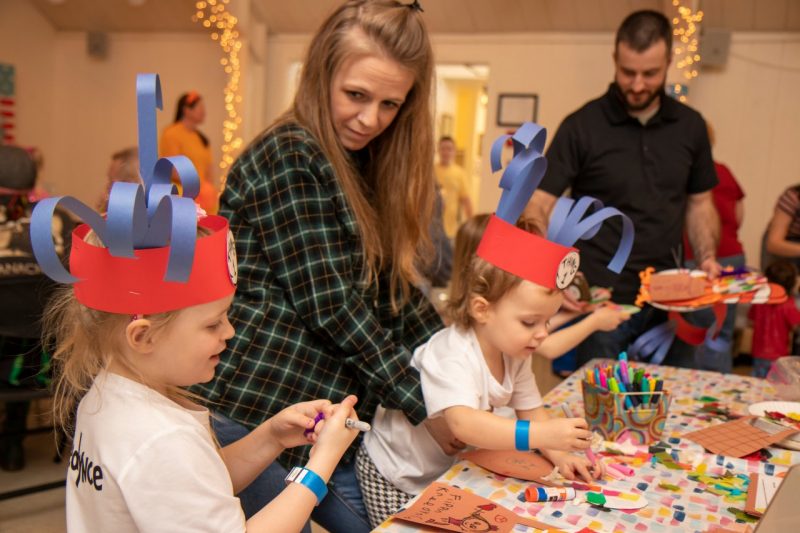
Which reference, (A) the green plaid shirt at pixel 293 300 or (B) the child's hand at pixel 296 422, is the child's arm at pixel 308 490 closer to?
(B) the child's hand at pixel 296 422

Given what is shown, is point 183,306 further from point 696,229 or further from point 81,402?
point 696,229

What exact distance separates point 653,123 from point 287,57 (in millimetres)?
5460

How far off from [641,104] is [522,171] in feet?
4.47

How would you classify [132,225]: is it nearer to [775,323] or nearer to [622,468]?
[622,468]

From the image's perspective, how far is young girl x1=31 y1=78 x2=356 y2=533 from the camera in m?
0.88

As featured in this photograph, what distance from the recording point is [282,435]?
120cm

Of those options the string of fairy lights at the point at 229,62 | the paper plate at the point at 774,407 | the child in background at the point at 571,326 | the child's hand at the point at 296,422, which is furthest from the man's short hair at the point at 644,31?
the string of fairy lights at the point at 229,62

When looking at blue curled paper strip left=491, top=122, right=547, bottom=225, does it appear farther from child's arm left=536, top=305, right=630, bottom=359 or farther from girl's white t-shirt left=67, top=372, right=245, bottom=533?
girl's white t-shirt left=67, top=372, right=245, bottom=533

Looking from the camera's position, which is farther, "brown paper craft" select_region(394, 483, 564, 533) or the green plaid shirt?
the green plaid shirt

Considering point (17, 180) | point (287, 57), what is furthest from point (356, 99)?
point (287, 57)

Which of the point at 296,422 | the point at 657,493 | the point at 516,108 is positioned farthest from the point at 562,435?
the point at 516,108

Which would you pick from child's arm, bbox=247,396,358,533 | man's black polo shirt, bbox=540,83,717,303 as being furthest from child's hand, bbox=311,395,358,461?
man's black polo shirt, bbox=540,83,717,303

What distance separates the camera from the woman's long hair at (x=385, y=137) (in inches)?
58.6

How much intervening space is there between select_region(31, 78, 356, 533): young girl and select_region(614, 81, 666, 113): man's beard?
182 cm
